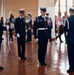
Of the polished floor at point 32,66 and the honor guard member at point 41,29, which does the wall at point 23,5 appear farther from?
the honor guard member at point 41,29

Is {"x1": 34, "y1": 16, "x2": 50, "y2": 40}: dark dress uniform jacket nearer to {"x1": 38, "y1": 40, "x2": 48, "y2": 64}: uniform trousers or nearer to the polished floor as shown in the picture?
{"x1": 38, "y1": 40, "x2": 48, "y2": 64}: uniform trousers

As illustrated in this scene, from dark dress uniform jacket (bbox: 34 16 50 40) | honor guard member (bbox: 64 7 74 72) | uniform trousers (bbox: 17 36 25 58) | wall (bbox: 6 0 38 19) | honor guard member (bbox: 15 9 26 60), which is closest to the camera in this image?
honor guard member (bbox: 64 7 74 72)

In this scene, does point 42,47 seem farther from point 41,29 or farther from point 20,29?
point 20,29

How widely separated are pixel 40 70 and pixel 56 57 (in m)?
2.71

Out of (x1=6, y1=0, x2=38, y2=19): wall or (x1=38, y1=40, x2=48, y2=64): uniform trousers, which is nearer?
(x1=38, y1=40, x2=48, y2=64): uniform trousers

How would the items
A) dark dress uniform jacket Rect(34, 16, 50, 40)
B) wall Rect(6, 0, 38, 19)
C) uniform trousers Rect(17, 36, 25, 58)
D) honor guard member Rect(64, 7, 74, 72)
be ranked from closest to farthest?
honor guard member Rect(64, 7, 74, 72) < dark dress uniform jacket Rect(34, 16, 50, 40) < uniform trousers Rect(17, 36, 25, 58) < wall Rect(6, 0, 38, 19)

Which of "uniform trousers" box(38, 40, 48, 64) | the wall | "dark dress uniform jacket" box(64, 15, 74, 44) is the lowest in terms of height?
"uniform trousers" box(38, 40, 48, 64)

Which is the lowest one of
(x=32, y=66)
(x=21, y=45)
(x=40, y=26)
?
(x=32, y=66)

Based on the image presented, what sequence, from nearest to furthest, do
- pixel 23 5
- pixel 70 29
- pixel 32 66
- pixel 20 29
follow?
1. pixel 70 29
2. pixel 32 66
3. pixel 20 29
4. pixel 23 5

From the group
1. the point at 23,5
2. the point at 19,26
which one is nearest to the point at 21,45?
the point at 19,26

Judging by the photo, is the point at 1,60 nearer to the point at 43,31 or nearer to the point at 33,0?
the point at 43,31

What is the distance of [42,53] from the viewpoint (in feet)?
31.8

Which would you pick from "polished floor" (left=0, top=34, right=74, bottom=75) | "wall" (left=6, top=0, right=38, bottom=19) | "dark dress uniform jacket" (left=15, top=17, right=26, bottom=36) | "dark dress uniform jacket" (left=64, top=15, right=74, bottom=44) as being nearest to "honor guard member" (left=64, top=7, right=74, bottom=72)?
"dark dress uniform jacket" (left=64, top=15, right=74, bottom=44)

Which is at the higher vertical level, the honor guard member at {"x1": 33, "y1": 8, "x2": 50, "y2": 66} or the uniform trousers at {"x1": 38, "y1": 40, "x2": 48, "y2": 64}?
the honor guard member at {"x1": 33, "y1": 8, "x2": 50, "y2": 66}
